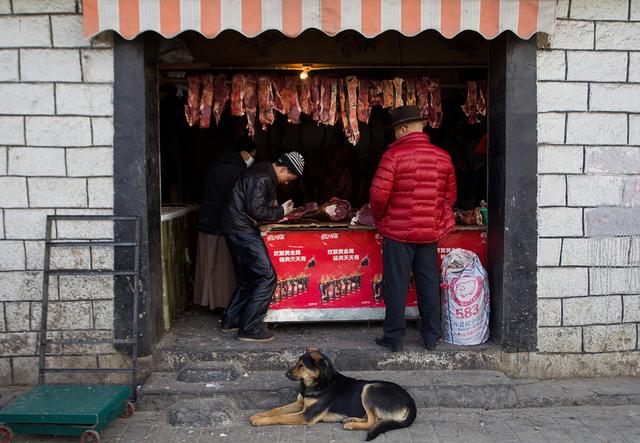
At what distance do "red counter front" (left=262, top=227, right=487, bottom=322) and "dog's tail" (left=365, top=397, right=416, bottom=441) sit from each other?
5.71 ft

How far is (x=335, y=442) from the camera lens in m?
4.84

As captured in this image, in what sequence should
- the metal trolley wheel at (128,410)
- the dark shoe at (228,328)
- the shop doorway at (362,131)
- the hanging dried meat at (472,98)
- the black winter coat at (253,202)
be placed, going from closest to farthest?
the metal trolley wheel at (128,410), the shop doorway at (362,131), the black winter coat at (253,202), the dark shoe at (228,328), the hanging dried meat at (472,98)

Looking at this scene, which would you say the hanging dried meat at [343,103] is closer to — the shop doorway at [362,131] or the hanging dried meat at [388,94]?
the hanging dried meat at [388,94]

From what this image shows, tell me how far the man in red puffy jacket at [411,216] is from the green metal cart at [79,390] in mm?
2197

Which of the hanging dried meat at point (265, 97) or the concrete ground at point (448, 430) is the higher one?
the hanging dried meat at point (265, 97)

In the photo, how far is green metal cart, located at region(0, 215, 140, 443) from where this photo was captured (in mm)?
4645

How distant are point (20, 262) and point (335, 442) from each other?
3.12m

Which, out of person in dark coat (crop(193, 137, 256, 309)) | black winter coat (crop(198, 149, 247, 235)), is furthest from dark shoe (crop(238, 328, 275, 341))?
black winter coat (crop(198, 149, 247, 235))

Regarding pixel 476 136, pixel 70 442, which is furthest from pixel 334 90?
pixel 70 442

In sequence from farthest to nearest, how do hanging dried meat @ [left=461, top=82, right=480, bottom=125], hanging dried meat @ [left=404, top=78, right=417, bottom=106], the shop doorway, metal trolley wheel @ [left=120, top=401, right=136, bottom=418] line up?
1. hanging dried meat @ [left=461, top=82, right=480, bottom=125]
2. hanging dried meat @ [left=404, top=78, right=417, bottom=106]
3. the shop doorway
4. metal trolley wheel @ [left=120, top=401, right=136, bottom=418]

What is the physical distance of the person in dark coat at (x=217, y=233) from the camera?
275 inches

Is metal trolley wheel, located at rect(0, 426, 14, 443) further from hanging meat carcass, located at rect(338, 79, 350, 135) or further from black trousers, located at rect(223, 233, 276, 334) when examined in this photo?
hanging meat carcass, located at rect(338, 79, 350, 135)

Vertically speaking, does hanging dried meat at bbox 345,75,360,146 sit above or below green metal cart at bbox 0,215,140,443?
above

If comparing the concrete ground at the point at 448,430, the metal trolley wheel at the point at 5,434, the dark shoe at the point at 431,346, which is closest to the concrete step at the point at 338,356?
the dark shoe at the point at 431,346
